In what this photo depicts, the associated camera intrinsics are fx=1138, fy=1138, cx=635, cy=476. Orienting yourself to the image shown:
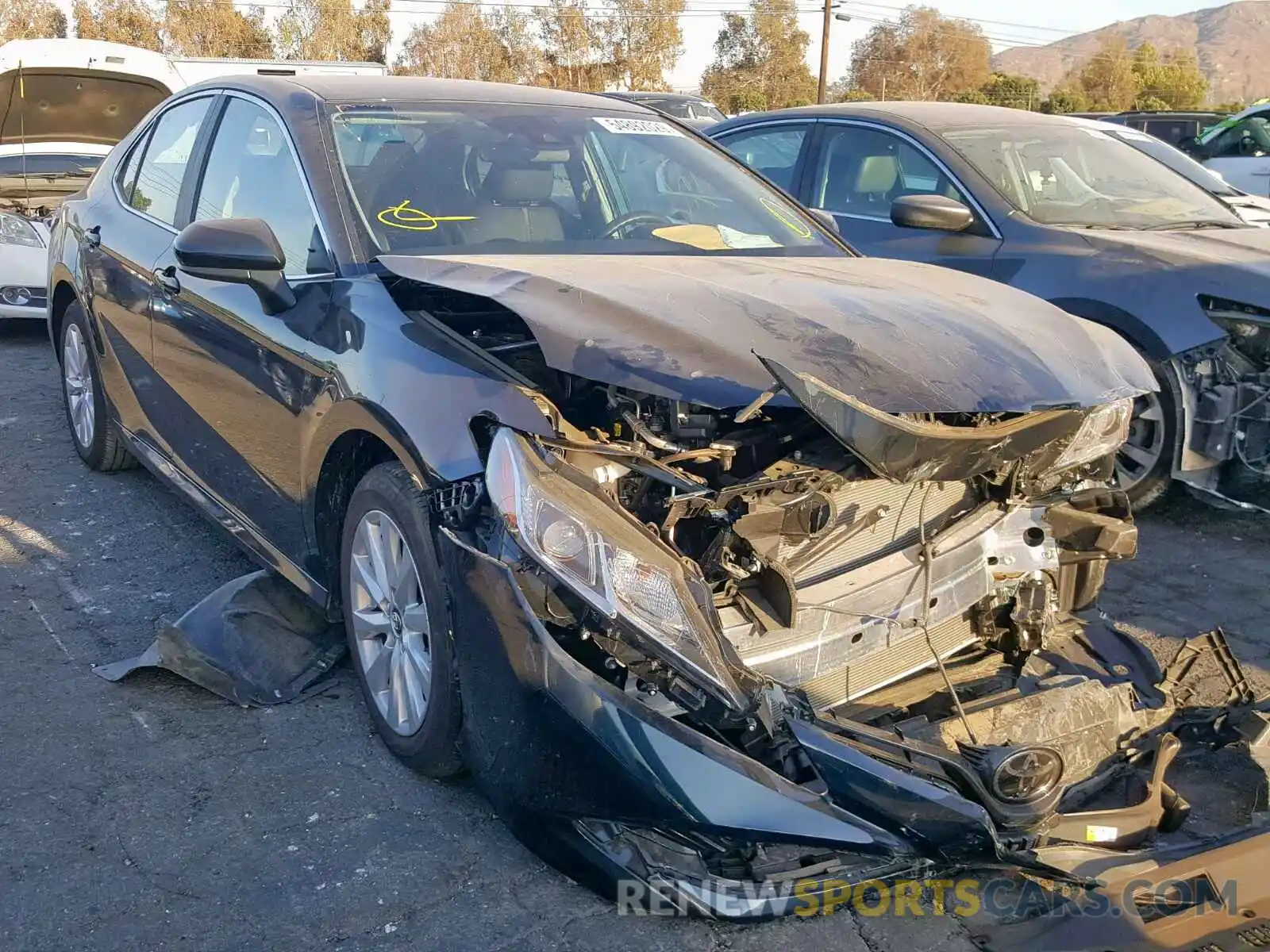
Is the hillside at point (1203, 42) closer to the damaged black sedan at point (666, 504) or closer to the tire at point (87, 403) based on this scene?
the tire at point (87, 403)

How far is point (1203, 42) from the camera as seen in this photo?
163 m

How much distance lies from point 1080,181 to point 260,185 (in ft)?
13.5

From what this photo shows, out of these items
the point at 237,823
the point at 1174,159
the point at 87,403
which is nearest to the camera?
the point at 237,823

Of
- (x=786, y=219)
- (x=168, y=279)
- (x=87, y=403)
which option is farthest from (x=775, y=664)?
(x=87, y=403)

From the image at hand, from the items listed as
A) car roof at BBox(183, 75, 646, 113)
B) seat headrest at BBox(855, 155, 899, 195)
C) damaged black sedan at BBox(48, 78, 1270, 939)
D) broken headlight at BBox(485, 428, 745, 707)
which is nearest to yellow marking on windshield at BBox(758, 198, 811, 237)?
damaged black sedan at BBox(48, 78, 1270, 939)

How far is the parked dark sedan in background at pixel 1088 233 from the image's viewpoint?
4672 mm

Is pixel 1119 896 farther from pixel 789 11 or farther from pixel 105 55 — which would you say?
pixel 789 11

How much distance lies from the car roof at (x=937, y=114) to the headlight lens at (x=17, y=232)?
5.35m

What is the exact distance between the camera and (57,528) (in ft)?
15.1

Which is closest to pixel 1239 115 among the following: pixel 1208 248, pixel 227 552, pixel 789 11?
pixel 1208 248

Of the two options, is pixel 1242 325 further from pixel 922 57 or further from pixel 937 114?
pixel 922 57

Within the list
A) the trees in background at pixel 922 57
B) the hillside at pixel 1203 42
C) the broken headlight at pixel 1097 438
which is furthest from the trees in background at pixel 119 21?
the hillside at pixel 1203 42

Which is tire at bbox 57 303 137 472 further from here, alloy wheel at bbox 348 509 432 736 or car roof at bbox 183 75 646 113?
alloy wheel at bbox 348 509 432 736

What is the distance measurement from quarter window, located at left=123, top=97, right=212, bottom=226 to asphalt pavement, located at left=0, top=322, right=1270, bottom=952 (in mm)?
1368
